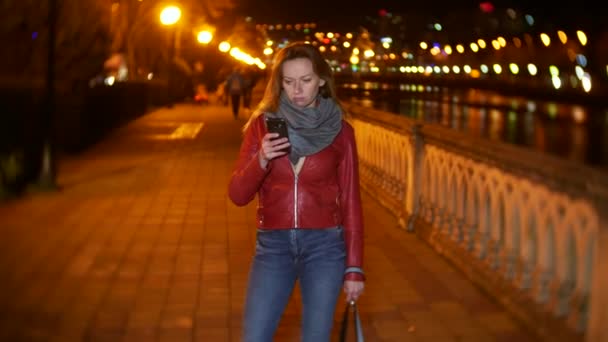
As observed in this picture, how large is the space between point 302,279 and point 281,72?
86 cm

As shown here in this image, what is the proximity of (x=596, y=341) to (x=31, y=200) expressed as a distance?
9.21 meters

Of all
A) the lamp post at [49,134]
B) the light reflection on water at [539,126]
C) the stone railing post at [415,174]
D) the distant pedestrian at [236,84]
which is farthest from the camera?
the distant pedestrian at [236,84]

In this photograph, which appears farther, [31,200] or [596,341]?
[31,200]

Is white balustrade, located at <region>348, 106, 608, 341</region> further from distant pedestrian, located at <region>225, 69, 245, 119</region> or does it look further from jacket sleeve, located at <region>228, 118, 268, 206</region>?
distant pedestrian, located at <region>225, 69, 245, 119</region>

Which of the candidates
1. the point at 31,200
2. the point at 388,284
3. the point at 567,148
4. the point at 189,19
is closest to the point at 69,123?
the point at 31,200

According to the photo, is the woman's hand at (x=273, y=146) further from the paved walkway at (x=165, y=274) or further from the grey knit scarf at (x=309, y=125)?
the paved walkway at (x=165, y=274)

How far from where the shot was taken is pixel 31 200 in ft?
43.2

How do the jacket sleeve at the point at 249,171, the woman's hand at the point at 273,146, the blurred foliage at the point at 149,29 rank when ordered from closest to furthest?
the woman's hand at the point at 273,146
the jacket sleeve at the point at 249,171
the blurred foliage at the point at 149,29

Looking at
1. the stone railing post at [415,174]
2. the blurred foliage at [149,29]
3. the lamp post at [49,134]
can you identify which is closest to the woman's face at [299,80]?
the stone railing post at [415,174]

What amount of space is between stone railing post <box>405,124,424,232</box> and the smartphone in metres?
6.66

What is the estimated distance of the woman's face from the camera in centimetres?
407

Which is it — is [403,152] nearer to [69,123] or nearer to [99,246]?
[99,246]

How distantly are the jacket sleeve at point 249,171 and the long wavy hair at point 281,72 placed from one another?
0.19ft

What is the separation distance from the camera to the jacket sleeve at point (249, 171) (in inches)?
156
